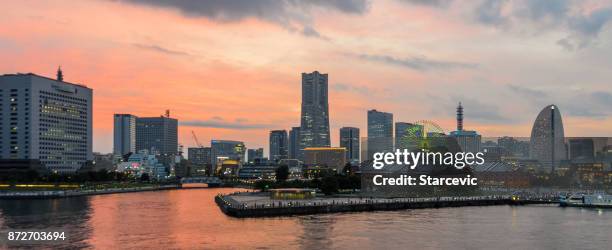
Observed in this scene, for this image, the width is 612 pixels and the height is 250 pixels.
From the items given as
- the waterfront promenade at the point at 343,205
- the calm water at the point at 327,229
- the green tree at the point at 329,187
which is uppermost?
the green tree at the point at 329,187

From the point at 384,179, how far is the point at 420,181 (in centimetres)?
835

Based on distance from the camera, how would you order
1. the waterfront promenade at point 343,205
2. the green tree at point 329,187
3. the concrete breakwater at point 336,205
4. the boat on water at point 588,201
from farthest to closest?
the green tree at point 329,187
the boat on water at point 588,201
the waterfront promenade at point 343,205
the concrete breakwater at point 336,205

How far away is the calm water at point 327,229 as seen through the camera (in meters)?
68.1

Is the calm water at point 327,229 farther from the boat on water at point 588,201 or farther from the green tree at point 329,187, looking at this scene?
the green tree at point 329,187

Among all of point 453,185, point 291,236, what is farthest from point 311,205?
point 453,185

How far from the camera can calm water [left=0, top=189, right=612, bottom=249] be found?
224 feet

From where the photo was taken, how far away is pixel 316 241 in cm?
6894

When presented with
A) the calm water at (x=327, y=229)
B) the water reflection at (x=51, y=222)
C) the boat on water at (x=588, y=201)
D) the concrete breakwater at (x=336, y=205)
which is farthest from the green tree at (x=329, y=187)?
the water reflection at (x=51, y=222)

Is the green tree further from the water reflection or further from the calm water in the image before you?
the water reflection

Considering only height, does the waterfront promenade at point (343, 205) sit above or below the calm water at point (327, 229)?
above

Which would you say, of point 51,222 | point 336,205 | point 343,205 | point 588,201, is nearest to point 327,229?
point 336,205

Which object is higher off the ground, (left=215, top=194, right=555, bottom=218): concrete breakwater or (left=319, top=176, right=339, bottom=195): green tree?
(left=319, top=176, right=339, bottom=195): green tree

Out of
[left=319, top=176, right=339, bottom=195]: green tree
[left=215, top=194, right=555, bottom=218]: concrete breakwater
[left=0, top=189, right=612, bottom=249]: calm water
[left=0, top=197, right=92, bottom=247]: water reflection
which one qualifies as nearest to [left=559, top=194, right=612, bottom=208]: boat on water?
[left=215, top=194, right=555, bottom=218]: concrete breakwater

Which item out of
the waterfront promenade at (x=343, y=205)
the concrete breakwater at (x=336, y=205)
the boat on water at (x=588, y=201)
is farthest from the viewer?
the boat on water at (x=588, y=201)
